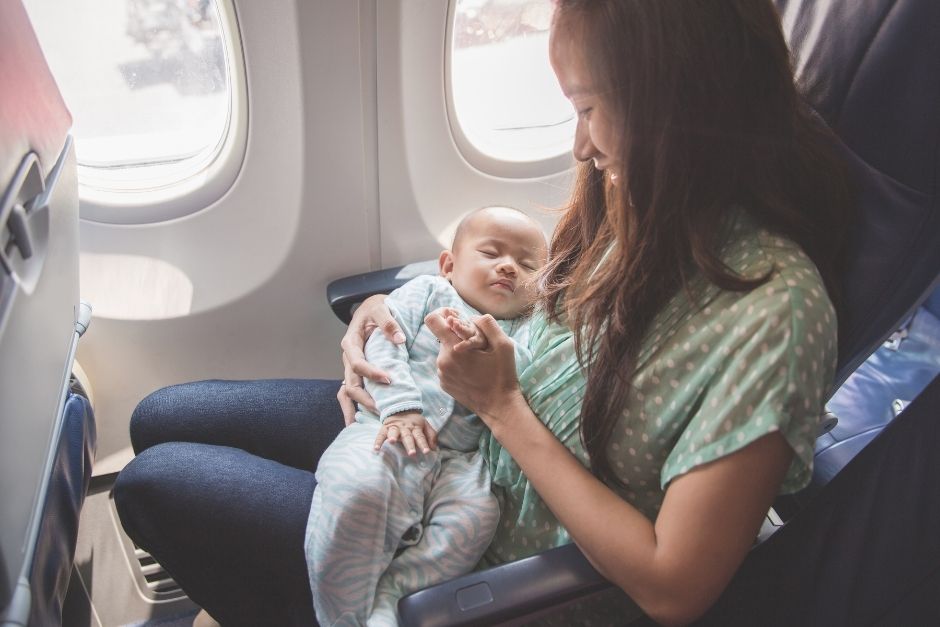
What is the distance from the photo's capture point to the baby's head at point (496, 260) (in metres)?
1.50

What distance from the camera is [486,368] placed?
1145mm

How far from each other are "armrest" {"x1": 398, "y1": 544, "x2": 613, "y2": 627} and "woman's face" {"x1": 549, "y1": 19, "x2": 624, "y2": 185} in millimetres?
552

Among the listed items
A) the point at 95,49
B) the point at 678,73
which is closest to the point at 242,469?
the point at 678,73

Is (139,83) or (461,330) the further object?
(139,83)

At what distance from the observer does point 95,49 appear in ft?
5.47

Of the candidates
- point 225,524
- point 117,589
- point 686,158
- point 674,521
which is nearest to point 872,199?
point 686,158

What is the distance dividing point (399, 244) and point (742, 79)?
124 cm

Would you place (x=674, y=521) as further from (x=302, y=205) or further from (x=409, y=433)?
(x=302, y=205)

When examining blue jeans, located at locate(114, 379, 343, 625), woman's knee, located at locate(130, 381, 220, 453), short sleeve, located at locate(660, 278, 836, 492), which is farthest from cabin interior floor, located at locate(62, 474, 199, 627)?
short sleeve, located at locate(660, 278, 836, 492)

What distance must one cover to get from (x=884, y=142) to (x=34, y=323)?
3.97 ft

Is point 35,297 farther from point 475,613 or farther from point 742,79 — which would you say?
point 742,79

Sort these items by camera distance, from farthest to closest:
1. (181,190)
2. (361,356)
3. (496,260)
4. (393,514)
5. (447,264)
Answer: (181,190)
(447,264)
(496,260)
(361,356)
(393,514)

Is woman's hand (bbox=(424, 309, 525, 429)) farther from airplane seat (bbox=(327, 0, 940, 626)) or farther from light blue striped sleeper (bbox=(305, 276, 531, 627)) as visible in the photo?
airplane seat (bbox=(327, 0, 940, 626))

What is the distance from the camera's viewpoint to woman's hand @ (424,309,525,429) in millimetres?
1138
